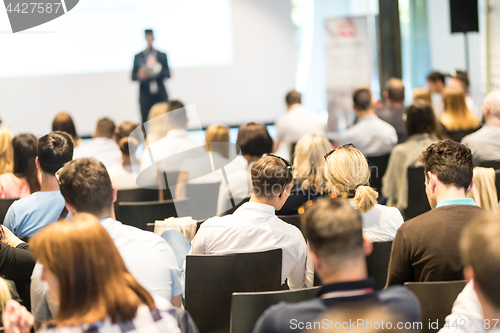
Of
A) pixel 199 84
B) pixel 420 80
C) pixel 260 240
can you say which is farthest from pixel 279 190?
pixel 420 80

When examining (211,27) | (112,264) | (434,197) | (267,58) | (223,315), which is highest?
(211,27)

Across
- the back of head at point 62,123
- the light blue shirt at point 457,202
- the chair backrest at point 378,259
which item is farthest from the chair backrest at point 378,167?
the back of head at point 62,123

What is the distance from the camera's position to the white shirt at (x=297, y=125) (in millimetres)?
5949

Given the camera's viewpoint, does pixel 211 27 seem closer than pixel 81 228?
No

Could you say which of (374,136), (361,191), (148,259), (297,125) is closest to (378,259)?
(361,191)

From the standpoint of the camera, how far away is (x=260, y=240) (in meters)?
2.31

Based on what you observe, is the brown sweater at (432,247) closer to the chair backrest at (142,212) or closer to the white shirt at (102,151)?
the chair backrest at (142,212)

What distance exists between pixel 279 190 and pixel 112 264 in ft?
4.19

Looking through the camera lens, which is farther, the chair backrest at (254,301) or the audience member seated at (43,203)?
the audience member seated at (43,203)

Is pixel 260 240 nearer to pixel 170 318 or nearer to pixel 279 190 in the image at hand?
pixel 279 190

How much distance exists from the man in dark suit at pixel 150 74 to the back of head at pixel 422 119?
14.0 feet

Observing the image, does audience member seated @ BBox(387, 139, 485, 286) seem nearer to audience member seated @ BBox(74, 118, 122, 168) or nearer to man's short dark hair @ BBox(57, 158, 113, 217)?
man's short dark hair @ BBox(57, 158, 113, 217)

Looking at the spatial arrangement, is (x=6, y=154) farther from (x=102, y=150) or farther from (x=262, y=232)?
(x=262, y=232)

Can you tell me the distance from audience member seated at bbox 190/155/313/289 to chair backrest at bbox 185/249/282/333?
251mm
